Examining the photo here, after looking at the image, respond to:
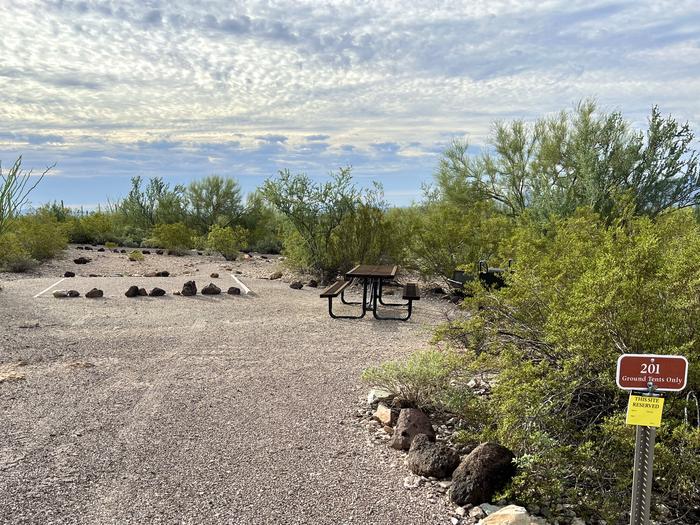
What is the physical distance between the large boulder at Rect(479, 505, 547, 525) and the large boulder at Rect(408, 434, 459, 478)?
65 cm

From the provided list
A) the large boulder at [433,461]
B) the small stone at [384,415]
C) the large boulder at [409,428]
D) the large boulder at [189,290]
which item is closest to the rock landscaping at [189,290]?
the large boulder at [189,290]

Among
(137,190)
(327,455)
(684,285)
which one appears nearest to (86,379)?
(327,455)

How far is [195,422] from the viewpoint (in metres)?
4.94

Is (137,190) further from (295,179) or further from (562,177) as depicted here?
(562,177)

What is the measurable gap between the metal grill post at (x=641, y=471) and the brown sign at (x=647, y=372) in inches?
8.2

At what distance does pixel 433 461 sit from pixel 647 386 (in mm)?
1642

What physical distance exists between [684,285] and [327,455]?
259 cm

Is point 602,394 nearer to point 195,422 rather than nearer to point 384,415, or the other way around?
point 384,415

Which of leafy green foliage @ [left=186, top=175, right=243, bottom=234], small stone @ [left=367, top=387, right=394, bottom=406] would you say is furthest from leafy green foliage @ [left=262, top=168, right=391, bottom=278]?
leafy green foliage @ [left=186, top=175, right=243, bottom=234]

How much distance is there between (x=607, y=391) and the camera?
380 centimetres

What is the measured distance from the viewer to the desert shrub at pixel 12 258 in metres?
16.2

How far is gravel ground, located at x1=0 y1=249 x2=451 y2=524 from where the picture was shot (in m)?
3.60

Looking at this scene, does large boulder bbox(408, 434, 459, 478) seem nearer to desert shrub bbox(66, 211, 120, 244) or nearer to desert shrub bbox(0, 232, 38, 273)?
desert shrub bbox(0, 232, 38, 273)

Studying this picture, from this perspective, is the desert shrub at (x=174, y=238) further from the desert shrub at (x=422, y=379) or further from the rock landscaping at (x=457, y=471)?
the rock landscaping at (x=457, y=471)
